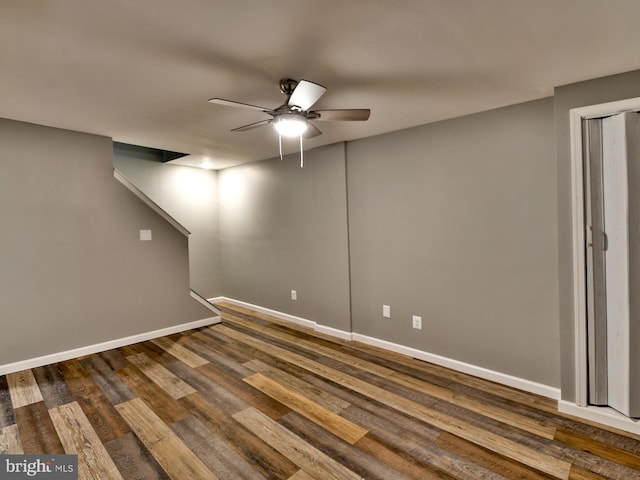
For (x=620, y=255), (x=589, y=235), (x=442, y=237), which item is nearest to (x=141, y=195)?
(x=442, y=237)

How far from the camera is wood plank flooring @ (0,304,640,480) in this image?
5.99 ft

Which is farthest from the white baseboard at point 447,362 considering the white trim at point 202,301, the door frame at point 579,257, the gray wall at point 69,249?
the gray wall at point 69,249

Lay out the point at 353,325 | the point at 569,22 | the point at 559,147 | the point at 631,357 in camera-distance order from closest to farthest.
A: the point at 569,22
the point at 631,357
the point at 559,147
the point at 353,325

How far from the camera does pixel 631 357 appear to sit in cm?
211

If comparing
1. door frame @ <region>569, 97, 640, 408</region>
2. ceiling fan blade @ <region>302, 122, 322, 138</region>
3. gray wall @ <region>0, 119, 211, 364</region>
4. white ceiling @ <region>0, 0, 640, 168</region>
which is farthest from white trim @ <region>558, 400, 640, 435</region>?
gray wall @ <region>0, 119, 211, 364</region>

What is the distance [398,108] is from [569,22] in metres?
1.23

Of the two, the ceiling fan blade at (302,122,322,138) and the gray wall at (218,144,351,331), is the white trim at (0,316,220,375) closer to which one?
the gray wall at (218,144,351,331)

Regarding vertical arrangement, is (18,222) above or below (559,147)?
below

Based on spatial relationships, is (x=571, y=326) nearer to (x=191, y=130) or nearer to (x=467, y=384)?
(x=467, y=384)

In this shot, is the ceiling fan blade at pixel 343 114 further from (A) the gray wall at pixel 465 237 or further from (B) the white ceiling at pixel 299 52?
(A) the gray wall at pixel 465 237

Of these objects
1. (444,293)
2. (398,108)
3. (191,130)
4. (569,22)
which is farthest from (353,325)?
(569,22)

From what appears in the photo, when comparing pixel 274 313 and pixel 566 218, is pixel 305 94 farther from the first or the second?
pixel 274 313

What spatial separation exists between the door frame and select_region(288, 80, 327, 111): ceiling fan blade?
1.69 metres

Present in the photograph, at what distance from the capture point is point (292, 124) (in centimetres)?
215
